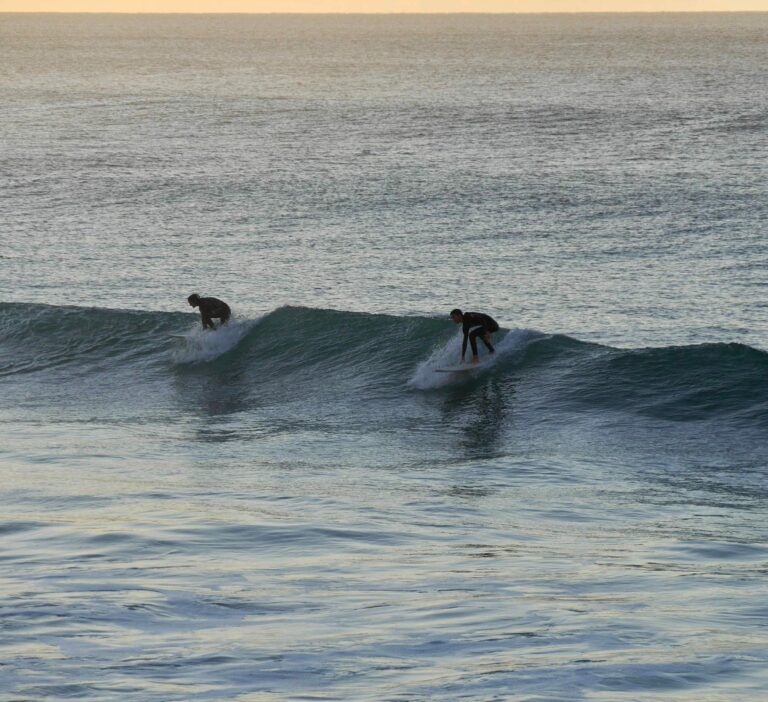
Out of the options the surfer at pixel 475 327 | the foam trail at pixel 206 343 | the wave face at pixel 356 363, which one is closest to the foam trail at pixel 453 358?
the wave face at pixel 356 363

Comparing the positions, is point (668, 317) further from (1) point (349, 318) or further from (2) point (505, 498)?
(2) point (505, 498)

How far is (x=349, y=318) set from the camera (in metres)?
26.9

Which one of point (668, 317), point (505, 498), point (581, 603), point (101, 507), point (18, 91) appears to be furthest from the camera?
point (18, 91)

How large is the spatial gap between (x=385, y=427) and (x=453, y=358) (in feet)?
9.54

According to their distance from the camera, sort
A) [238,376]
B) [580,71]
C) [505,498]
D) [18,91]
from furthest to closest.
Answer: [580,71] → [18,91] → [238,376] → [505,498]

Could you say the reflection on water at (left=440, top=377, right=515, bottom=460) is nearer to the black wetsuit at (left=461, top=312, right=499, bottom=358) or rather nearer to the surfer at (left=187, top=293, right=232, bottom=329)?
the black wetsuit at (left=461, top=312, right=499, bottom=358)

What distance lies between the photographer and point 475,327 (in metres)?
23.0

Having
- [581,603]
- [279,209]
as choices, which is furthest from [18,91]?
[581,603]

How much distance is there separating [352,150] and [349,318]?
34757 mm

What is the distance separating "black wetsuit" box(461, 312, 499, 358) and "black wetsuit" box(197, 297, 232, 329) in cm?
501

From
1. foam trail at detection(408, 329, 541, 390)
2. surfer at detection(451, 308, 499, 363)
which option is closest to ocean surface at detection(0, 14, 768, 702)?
foam trail at detection(408, 329, 541, 390)

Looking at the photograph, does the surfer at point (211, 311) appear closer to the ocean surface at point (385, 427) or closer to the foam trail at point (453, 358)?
the ocean surface at point (385, 427)

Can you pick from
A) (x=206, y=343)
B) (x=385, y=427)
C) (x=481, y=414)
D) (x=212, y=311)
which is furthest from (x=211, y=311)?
(x=481, y=414)

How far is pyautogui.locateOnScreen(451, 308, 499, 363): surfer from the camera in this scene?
21594 millimetres
